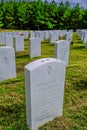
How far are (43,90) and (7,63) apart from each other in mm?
3401

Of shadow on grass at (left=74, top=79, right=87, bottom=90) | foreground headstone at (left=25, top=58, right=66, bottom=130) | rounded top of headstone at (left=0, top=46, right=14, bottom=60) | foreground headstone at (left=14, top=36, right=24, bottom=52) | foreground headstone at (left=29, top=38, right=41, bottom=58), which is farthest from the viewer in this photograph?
foreground headstone at (left=14, top=36, right=24, bottom=52)

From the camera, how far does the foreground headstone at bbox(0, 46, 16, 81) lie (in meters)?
7.59

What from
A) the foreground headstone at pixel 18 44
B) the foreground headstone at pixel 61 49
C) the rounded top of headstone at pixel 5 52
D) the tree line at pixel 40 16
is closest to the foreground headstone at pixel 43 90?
the rounded top of headstone at pixel 5 52

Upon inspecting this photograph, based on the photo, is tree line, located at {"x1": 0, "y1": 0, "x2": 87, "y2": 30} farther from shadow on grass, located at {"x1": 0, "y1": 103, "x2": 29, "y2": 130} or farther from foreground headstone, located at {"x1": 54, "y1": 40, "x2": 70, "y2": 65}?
shadow on grass, located at {"x1": 0, "y1": 103, "x2": 29, "y2": 130}

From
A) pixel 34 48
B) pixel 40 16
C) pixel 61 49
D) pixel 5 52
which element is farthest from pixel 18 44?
pixel 40 16

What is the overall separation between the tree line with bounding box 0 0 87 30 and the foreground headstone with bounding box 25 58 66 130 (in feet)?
135

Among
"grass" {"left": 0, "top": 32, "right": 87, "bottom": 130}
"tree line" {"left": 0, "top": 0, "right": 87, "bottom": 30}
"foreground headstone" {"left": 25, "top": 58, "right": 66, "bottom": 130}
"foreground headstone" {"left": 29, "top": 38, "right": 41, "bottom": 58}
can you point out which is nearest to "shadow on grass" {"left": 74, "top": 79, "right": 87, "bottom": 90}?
"grass" {"left": 0, "top": 32, "right": 87, "bottom": 130}

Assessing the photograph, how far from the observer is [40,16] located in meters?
45.7

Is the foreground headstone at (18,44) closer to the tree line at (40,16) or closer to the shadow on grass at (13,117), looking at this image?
the shadow on grass at (13,117)

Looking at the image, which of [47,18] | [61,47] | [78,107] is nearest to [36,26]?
[47,18]

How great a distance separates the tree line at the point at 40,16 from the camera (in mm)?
45844

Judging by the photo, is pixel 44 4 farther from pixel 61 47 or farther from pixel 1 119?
pixel 1 119

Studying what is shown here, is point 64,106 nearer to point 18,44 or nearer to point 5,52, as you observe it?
point 5,52

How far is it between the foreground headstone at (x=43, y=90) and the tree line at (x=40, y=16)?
4102 cm
